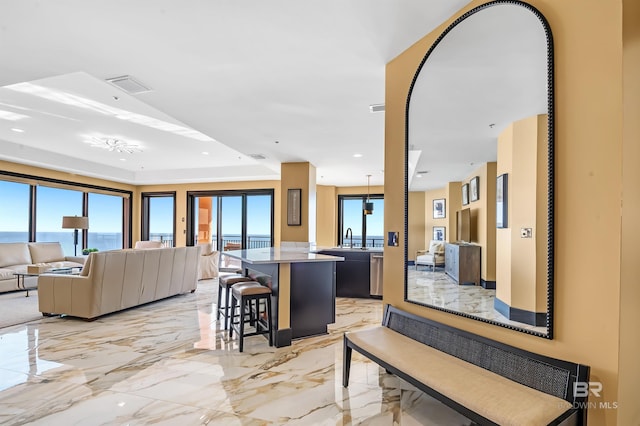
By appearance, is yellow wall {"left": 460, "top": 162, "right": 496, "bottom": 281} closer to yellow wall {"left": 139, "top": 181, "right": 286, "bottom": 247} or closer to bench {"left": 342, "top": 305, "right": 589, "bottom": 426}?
bench {"left": 342, "top": 305, "right": 589, "bottom": 426}

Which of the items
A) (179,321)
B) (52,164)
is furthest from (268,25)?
(52,164)

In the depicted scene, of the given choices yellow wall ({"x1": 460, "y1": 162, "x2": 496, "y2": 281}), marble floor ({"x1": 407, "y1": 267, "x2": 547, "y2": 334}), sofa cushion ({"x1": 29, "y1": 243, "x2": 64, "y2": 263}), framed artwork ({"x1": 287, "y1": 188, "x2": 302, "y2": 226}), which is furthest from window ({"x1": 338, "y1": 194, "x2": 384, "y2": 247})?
yellow wall ({"x1": 460, "y1": 162, "x2": 496, "y2": 281})

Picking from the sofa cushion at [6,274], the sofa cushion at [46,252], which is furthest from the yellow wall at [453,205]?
the sofa cushion at [46,252]

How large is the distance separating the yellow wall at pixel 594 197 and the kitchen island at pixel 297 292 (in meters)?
2.30

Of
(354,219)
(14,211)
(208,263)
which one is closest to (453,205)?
(208,263)

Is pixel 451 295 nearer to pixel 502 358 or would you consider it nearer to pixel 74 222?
pixel 502 358

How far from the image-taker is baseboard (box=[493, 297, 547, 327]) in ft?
5.60

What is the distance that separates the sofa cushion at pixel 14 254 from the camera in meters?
6.49

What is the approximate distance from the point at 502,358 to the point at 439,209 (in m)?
1.15

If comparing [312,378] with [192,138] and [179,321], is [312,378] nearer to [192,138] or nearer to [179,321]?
[179,321]

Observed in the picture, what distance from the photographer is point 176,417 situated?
2.13 meters

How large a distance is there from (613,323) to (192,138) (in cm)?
605

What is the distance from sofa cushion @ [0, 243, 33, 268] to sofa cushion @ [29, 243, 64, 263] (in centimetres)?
11

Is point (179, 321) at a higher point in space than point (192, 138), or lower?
lower
